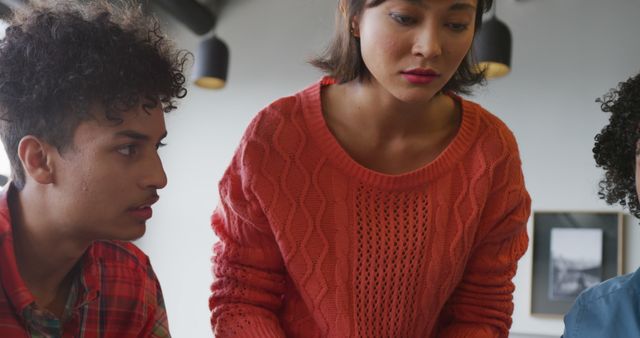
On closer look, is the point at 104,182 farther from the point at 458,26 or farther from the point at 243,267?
the point at 458,26

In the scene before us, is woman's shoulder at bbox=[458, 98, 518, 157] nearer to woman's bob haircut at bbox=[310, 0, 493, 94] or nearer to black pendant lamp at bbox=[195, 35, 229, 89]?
woman's bob haircut at bbox=[310, 0, 493, 94]

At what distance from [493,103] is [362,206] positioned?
3825mm

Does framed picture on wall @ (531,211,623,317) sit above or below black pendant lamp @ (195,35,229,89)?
below

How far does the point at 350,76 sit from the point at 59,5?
482 mm

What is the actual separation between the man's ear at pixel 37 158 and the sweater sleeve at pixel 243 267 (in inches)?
11.5

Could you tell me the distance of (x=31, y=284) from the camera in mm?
1208

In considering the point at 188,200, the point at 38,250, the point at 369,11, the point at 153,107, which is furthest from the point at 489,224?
the point at 188,200

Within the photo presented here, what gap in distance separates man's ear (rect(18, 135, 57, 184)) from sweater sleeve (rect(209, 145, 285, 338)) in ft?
0.96

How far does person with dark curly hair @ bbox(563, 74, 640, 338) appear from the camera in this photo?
1321 millimetres

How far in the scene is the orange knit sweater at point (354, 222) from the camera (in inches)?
52.2

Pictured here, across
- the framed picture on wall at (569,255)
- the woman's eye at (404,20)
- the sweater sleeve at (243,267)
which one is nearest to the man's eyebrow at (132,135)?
the sweater sleeve at (243,267)

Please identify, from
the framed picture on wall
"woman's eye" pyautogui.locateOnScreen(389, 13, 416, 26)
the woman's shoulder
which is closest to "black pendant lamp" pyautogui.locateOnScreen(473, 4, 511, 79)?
the framed picture on wall

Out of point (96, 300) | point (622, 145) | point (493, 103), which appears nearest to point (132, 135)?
point (96, 300)

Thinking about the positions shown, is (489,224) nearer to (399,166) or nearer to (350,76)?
(399,166)
